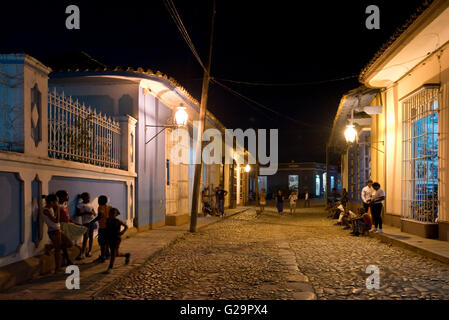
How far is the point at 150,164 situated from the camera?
12758 millimetres

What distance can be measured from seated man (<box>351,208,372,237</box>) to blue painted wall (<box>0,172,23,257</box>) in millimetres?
8899

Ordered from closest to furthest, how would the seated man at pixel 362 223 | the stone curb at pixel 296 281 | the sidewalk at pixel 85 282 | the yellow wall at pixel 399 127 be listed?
1. the sidewalk at pixel 85 282
2. the stone curb at pixel 296 281
3. the yellow wall at pixel 399 127
4. the seated man at pixel 362 223

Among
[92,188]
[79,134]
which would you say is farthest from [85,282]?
[79,134]

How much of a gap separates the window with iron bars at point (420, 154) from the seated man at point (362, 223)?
0.96 meters

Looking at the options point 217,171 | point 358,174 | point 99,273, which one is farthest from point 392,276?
point 217,171

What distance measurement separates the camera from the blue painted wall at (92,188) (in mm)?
7191

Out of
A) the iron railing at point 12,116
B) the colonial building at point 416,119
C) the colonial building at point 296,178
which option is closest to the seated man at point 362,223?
the colonial building at point 416,119

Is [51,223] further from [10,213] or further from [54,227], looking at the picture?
[10,213]

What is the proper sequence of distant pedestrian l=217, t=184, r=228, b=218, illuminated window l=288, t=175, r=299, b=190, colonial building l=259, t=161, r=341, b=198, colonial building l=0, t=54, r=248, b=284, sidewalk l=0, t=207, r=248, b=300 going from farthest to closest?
illuminated window l=288, t=175, r=299, b=190 → colonial building l=259, t=161, r=341, b=198 → distant pedestrian l=217, t=184, r=228, b=218 → colonial building l=0, t=54, r=248, b=284 → sidewalk l=0, t=207, r=248, b=300

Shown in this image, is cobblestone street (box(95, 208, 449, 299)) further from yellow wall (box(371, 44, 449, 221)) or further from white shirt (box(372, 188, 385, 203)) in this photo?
yellow wall (box(371, 44, 449, 221))

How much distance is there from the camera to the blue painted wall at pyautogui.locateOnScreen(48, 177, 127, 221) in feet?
23.6

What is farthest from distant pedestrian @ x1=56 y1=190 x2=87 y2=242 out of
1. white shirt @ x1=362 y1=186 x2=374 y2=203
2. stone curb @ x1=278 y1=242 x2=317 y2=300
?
white shirt @ x1=362 y1=186 x2=374 y2=203

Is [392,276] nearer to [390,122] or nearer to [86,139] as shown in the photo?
[86,139]

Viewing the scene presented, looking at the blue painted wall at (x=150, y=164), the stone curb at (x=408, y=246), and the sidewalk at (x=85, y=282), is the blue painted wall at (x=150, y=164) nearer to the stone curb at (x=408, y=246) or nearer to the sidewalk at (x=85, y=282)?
the sidewalk at (x=85, y=282)
